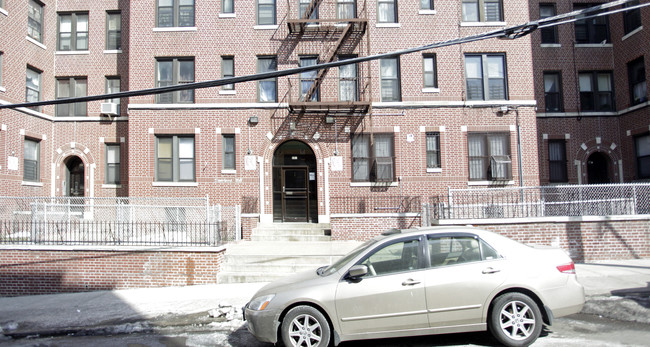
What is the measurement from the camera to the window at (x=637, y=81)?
17031 mm

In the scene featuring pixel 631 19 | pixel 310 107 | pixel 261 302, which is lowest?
pixel 261 302

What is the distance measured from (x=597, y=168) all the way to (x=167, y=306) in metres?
18.8

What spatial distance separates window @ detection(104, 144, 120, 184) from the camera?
1783 centimetres

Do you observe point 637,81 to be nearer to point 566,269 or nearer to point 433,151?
point 433,151

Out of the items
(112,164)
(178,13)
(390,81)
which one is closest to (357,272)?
(390,81)

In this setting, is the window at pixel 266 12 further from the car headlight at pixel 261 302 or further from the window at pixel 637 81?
the window at pixel 637 81

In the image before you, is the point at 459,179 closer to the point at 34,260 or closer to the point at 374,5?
the point at 374,5

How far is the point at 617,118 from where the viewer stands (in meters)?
18.4

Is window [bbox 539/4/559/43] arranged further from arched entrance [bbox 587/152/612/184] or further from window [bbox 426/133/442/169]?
Result: window [bbox 426/133/442/169]

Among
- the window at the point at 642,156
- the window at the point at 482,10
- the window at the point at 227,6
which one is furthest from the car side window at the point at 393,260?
the window at the point at 642,156

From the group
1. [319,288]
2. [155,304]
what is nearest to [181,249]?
[155,304]

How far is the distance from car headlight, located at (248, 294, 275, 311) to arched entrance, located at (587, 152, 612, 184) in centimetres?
1805

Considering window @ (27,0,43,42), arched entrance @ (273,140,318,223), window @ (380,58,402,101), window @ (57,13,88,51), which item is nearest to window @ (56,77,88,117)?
window @ (57,13,88,51)

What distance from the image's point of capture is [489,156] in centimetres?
1600
